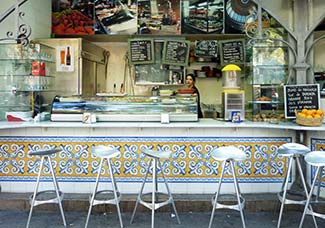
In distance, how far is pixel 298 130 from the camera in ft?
13.8

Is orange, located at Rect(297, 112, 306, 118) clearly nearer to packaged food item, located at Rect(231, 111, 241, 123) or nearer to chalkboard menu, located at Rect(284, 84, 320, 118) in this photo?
chalkboard menu, located at Rect(284, 84, 320, 118)

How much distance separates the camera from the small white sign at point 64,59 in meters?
6.17

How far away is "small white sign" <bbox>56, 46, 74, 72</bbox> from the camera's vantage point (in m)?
6.17

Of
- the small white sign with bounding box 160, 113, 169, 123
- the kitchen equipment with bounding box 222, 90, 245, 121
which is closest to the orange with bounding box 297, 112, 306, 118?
the kitchen equipment with bounding box 222, 90, 245, 121

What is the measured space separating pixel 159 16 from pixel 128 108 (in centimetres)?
278

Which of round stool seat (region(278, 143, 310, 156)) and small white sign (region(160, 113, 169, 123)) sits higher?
small white sign (region(160, 113, 169, 123))

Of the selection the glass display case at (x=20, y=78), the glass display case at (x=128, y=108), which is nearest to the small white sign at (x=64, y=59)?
the glass display case at (x=20, y=78)

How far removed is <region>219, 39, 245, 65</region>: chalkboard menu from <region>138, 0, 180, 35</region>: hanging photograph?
→ 0.91m

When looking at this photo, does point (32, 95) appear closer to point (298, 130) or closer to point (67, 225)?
point (67, 225)

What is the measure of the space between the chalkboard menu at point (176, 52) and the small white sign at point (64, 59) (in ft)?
5.56

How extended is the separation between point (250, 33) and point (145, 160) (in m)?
2.23

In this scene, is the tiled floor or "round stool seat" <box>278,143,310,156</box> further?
the tiled floor

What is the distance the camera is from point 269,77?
4.70m

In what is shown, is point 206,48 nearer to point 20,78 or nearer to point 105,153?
point 20,78
